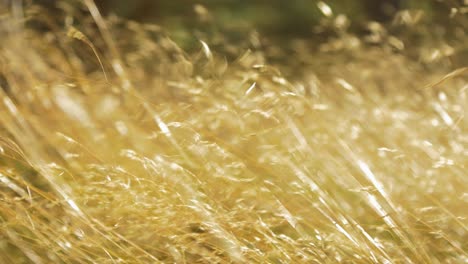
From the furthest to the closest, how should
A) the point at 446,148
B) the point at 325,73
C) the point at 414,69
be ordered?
the point at 325,73 → the point at 414,69 → the point at 446,148

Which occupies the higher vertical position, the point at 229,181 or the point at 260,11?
the point at 260,11

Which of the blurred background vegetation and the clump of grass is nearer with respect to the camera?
the clump of grass

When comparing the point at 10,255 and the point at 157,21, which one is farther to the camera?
the point at 157,21

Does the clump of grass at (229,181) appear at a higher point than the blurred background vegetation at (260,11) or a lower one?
lower

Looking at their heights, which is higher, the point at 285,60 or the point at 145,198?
the point at 285,60

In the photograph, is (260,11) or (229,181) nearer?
(229,181)

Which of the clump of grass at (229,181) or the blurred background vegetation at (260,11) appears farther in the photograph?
the blurred background vegetation at (260,11)

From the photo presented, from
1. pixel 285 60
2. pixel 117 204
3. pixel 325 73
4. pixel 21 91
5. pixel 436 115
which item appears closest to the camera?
pixel 117 204

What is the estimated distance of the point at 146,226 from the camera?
143cm

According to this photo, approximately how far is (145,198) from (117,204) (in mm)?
83

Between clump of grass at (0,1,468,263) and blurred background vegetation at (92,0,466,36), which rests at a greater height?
blurred background vegetation at (92,0,466,36)

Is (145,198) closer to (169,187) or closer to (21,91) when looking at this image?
(169,187)

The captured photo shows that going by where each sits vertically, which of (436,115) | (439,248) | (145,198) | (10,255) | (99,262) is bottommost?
(10,255)

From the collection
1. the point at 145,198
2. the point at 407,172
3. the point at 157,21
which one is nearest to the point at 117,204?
the point at 145,198
